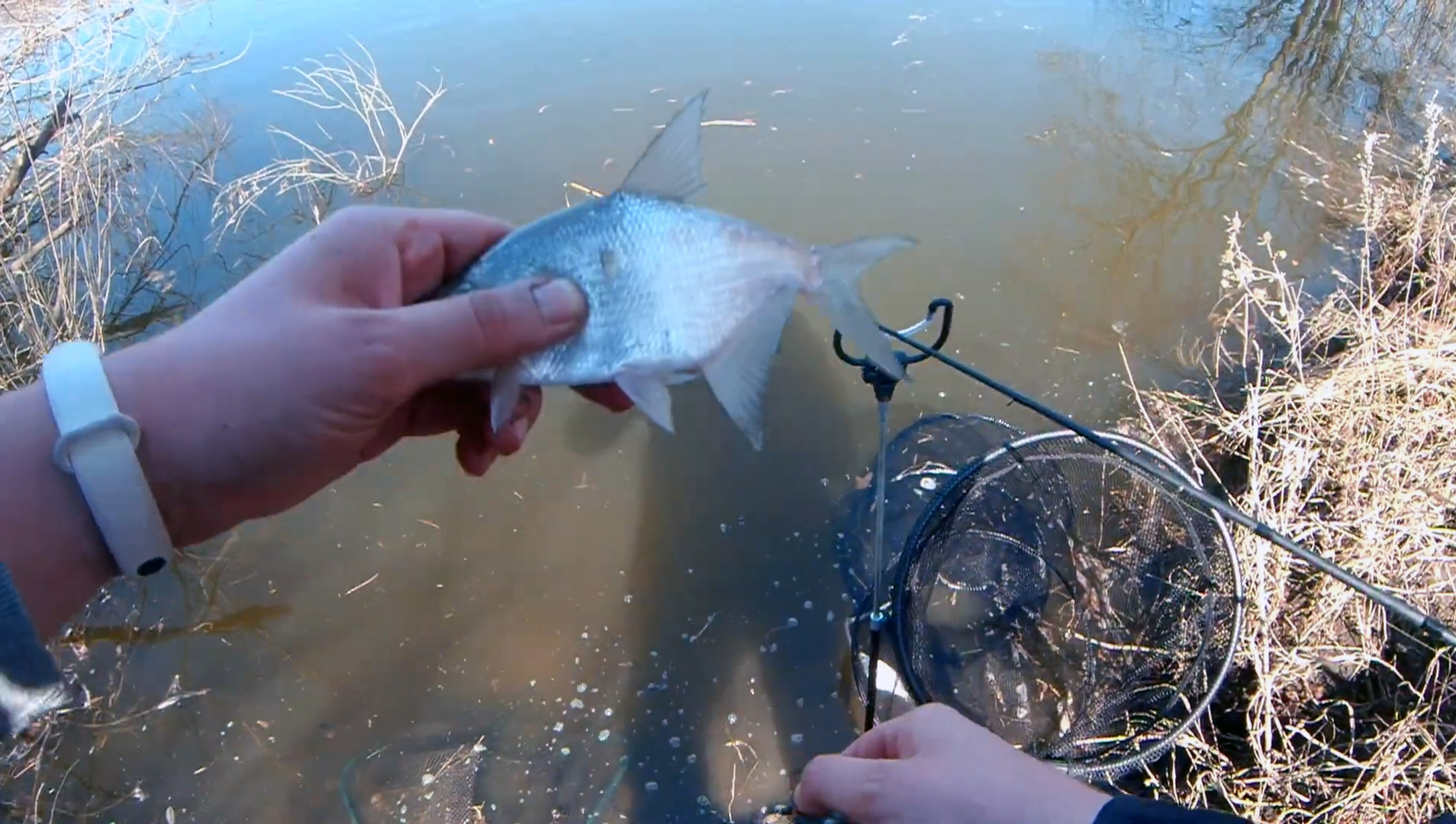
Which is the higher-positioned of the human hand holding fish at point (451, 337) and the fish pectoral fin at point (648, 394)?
the human hand holding fish at point (451, 337)

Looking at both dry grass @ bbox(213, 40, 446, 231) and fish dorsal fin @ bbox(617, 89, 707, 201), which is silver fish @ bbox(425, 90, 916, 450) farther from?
dry grass @ bbox(213, 40, 446, 231)

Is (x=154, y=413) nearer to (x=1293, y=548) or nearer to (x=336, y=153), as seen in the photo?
(x=1293, y=548)

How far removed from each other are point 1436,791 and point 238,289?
348 cm

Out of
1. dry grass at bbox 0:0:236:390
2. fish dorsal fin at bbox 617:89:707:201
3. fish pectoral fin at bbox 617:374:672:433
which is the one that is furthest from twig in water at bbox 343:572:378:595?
fish dorsal fin at bbox 617:89:707:201

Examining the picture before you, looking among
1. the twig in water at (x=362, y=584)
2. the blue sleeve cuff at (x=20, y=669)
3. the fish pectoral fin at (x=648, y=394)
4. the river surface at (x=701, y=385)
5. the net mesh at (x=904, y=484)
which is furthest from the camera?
the twig in water at (x=362, y=584)

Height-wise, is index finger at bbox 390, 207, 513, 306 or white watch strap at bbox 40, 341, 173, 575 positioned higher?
index finger at bbox 390, 207, 513, 306

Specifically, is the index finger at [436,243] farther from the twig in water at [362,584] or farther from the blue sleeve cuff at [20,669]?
the twig in water at [362,584]

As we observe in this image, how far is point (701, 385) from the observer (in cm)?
515

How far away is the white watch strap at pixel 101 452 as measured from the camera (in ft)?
4.96

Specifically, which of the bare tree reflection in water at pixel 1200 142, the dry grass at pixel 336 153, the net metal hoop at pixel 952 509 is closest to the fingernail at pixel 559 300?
the net metal hoop at pixel 952 509

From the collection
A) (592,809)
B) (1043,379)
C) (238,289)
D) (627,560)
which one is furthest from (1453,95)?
(238,289)

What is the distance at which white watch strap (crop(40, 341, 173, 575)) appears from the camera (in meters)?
1.51

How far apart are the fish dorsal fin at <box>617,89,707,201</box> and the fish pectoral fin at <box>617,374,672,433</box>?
39 cm

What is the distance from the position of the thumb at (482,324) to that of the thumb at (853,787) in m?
1.03
